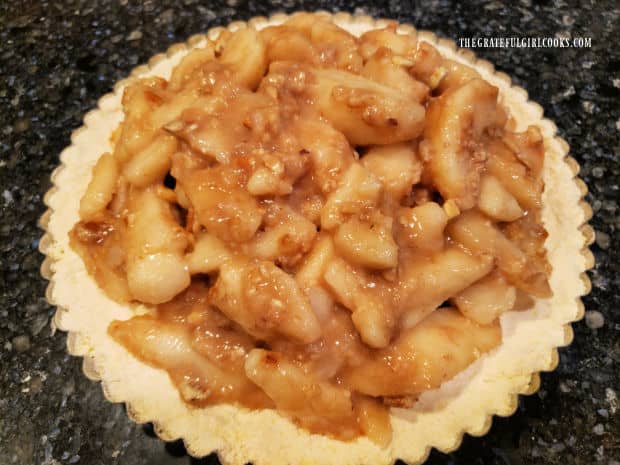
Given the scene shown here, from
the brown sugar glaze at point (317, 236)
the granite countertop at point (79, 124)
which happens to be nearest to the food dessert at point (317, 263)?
the brown sugar glaze at point (317, 236)

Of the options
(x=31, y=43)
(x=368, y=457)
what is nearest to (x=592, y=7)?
(x=368, y=457)

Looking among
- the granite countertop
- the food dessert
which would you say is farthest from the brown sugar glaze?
the granite countertop

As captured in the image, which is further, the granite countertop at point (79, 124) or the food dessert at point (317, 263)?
the granite countertop at point (79, 124)

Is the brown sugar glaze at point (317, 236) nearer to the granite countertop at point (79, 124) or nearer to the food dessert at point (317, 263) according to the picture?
the food dessert at point (317, 263)

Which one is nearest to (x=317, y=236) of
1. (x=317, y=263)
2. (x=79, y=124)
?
(x=317, y=263)

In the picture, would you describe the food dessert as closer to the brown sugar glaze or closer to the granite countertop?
the brown sugar glaze

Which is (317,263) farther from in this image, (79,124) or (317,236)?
(79,124)
